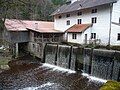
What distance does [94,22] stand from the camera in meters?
30.5

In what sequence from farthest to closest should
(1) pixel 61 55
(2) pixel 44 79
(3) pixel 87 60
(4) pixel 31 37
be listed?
(4) pixel 31 37 → (1) pixel 61 55 → (3) pixel 87 60 → (2) pixel 44 79

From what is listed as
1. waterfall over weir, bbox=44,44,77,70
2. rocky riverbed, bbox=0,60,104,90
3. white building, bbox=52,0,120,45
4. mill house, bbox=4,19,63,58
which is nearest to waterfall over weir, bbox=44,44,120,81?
waterfall over weir, bbox=44,44,77,70

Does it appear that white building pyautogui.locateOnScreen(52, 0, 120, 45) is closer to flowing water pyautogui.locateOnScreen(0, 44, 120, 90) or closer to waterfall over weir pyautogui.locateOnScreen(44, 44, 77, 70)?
waterfall over weir pyautogui.locateOnScreen(44, 44, 77, 70)

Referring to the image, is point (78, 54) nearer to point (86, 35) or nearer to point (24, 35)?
point (86, 35)

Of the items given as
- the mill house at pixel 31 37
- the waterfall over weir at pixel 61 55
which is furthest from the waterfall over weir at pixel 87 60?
the mill house at pixel 31 37

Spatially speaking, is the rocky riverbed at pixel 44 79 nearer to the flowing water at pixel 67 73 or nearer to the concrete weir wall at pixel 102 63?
the flowing water at pixel 67 73

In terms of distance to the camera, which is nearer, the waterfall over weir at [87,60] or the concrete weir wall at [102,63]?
the concrete weir wall at [102,63]

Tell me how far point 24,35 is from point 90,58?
15814 mm

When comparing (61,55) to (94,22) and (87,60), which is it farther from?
(94,22)

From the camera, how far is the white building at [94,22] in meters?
27.4

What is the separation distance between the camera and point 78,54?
988 inches

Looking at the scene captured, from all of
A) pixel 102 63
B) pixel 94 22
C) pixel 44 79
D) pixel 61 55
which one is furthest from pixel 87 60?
pixel 94 22

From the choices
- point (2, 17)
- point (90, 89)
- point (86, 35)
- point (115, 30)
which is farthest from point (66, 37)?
point (2, 17)

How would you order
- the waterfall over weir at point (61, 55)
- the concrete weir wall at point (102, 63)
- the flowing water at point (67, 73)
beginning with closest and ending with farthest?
the flowing water at point (67, 73)
the concrete weir wall at point (102, 63)
the waterfall over weir at point (61, 55)
